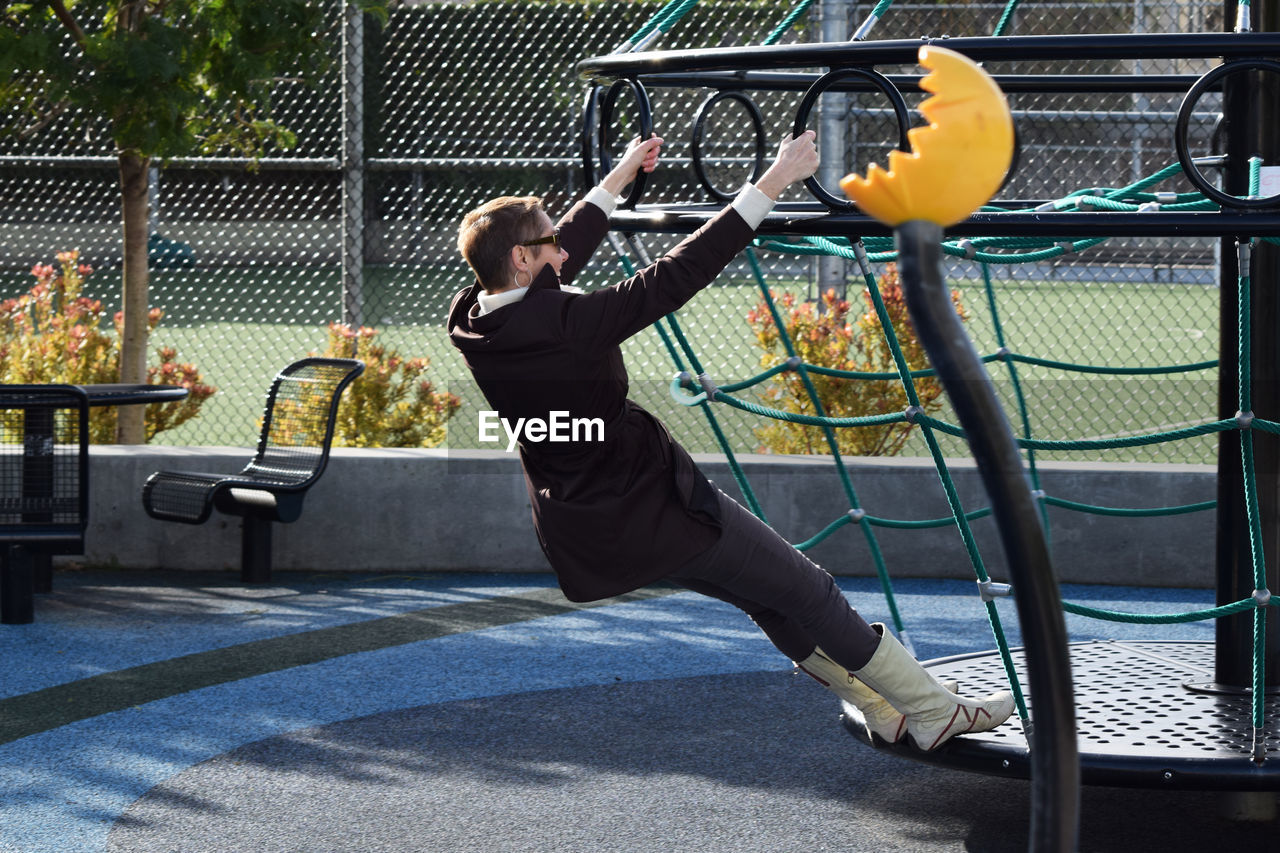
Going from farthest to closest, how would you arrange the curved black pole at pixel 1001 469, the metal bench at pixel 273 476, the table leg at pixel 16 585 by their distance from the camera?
1. the metal bench at pixel 273 476
2. the table leg at pixel 16 585
3. the curved black pole at pixel 1001 469

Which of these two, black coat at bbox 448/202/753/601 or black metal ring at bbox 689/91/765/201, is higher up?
black metal ring at bbox 689/91/765/201

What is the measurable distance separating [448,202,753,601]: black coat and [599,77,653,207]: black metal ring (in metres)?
0.23

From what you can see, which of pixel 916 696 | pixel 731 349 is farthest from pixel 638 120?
pixel 731 349

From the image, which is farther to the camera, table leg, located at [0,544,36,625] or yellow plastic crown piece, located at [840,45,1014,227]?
table leg, located at [0,544,36,625]

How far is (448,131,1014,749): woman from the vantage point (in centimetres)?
286

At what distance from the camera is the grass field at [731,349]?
10797 mm

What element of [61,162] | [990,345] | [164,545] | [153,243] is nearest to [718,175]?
[61,162]

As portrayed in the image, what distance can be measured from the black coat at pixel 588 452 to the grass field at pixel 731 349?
435 centimetres

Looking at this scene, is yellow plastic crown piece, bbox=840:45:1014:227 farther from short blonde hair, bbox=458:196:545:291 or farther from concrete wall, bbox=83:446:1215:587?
concrete wall, bbox=83:446:1215:587

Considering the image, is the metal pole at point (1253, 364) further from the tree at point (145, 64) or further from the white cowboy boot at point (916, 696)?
the tree at point (145, 64)

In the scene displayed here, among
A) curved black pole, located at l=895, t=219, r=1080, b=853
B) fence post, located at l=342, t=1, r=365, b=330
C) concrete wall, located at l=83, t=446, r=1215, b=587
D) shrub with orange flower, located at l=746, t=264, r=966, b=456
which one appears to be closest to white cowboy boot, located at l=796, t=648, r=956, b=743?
curved black pole, located at l=895, t=219, r=1080, b=853

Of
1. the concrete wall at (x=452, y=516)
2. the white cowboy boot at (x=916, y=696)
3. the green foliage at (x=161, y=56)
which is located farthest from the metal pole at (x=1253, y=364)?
the green foliage at (x=161, y=56)

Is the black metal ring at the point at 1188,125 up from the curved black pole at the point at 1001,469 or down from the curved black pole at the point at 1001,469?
up

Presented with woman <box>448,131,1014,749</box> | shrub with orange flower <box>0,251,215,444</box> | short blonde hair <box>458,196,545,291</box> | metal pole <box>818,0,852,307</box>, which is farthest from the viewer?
shrub with orange flower <box>0,251,215,444</box>
